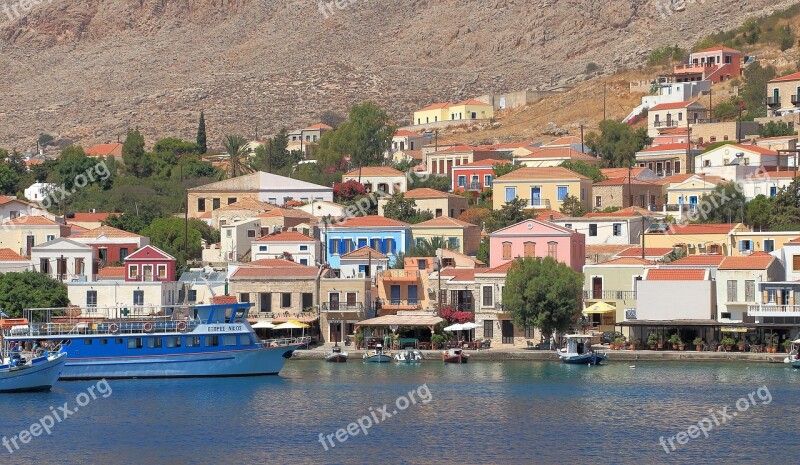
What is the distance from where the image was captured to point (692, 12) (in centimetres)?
19125

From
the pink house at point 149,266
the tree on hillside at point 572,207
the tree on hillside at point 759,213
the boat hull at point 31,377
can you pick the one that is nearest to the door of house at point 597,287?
the tree on hillside at point 759,213

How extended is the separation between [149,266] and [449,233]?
18500mm

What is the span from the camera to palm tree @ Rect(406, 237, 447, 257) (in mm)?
93188

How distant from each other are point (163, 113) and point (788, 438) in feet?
454

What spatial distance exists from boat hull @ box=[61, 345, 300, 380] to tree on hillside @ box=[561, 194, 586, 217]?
103ft


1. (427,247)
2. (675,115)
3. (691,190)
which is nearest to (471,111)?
(675,115)

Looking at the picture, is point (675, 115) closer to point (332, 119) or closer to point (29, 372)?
point (332, 119)

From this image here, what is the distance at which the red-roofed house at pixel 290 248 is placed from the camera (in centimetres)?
9531

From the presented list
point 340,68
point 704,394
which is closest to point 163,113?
point 340,68

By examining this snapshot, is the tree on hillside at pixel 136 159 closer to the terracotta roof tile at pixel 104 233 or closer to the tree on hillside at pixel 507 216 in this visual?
the terracotta roof tile at pixel 104 233

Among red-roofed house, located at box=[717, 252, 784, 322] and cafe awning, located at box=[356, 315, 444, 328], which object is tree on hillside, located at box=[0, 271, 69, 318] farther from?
red-roofed house, located at box=[717, 252, 784, 322]

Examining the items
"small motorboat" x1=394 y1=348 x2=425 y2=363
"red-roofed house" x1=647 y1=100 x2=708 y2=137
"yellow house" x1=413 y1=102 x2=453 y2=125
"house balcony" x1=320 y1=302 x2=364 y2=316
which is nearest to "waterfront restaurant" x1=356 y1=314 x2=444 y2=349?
"house balcony" x1=320 y1=302 x2=364 y2=316

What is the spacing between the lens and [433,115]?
534 ft

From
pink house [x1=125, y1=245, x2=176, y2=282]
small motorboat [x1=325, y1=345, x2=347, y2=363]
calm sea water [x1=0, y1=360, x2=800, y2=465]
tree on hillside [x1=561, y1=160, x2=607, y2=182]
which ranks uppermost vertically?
tree on hillside [x1=561, y1=160, x2=607, y2=182]
